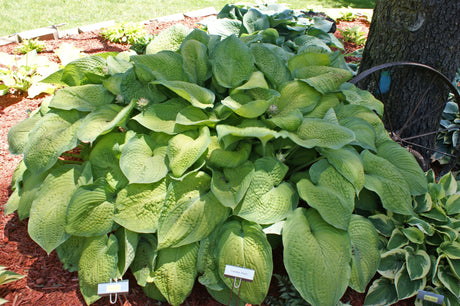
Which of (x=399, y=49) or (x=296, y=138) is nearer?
(x=296, y=138)

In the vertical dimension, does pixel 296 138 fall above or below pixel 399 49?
below

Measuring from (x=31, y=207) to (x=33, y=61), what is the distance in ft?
8.04

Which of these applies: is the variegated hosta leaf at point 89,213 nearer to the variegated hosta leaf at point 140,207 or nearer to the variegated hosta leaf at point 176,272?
the variegated hosta leaf at point 140,207

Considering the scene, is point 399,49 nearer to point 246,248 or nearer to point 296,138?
point 296,138

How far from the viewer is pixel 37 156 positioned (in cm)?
222

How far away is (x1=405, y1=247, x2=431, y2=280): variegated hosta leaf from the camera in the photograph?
81.4 inches

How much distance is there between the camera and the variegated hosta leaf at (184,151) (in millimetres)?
2022

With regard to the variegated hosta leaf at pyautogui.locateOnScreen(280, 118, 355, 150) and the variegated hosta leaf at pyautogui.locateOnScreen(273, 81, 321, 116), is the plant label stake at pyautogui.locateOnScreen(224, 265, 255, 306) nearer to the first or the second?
the variegated hosta leaf at pyautogui.locateOnScreen(280, 118, 355, 150)

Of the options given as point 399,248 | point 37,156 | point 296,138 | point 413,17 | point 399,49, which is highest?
point 413,17

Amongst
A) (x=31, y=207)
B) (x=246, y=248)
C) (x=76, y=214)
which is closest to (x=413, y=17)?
(x=246, y=248)

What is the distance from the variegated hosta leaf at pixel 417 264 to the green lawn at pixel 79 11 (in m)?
5.35

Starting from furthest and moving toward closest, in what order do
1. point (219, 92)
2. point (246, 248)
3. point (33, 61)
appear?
point (33, 61) → point (219, 92) → point (246, 248)

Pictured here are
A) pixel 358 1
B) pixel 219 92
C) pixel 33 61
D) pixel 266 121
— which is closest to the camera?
pixel 266 121

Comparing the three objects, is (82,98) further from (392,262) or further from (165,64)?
(392,262)
